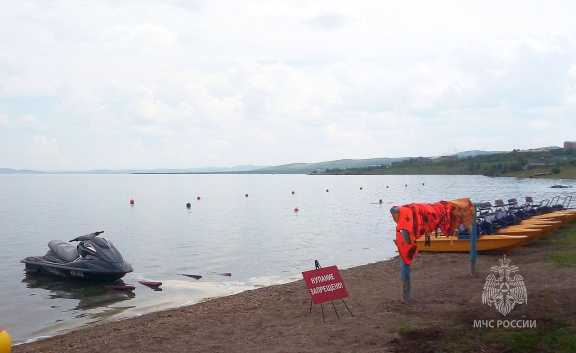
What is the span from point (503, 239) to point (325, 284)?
39.4 feet

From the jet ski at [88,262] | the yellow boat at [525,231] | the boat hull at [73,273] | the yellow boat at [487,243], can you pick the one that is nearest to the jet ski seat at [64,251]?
the jet ski at [88,262]

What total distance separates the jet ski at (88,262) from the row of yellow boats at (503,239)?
42.2ft

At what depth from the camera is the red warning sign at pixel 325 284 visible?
12469mm

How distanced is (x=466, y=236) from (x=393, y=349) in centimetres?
1485

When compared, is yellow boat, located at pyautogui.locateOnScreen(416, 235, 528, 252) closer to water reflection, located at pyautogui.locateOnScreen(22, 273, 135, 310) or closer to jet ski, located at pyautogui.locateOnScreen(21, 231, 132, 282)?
water reflection, located at pyautogui.locateOnScreen(22, 273, 135, 310)

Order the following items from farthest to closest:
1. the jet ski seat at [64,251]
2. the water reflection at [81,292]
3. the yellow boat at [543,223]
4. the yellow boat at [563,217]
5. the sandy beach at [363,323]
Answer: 1. the yellow boat at [563,217]
2. the yellow boat at [543,223]
3. the jet ski seat at [64,251]
4. the water reflection at [81,292]
5. the sandy beach at [363,323]

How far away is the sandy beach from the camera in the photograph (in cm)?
1012

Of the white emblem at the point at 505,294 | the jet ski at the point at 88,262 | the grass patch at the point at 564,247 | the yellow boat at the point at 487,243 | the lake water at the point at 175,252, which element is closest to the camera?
the white emblem at the point at 505,294

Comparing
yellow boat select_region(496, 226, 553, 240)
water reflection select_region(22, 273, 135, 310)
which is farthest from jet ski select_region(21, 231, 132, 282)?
yellow boat select_region(496, 226, 553, 240)

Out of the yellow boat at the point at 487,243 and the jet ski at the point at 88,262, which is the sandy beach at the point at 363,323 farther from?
the jet ski at the point at 88,262

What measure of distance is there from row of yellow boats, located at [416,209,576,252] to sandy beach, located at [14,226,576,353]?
3470 mm

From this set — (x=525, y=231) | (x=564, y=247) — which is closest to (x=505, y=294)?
(x=564, y=247)

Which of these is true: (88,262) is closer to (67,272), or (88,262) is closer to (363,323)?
(67,272)

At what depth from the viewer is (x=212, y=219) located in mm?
64188
